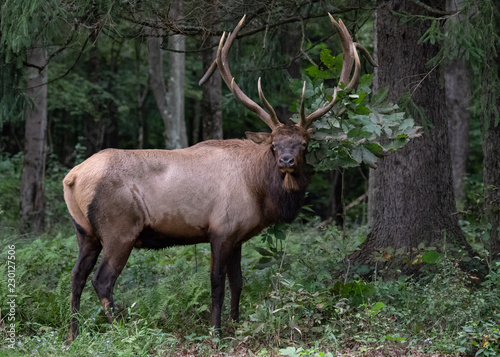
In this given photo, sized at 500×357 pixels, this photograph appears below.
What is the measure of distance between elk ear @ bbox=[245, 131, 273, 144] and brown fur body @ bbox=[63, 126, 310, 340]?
0.04 ft

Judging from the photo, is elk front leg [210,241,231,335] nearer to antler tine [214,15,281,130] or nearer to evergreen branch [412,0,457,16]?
antler tine [214,15,281,130]

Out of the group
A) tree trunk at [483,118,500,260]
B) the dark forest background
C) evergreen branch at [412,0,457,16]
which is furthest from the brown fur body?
tree trunk at [483,118,500,260]

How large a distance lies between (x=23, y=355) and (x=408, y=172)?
4.66 metres

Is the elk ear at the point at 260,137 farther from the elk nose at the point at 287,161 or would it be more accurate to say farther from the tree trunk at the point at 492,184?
the tree trunk at the point at 492,184

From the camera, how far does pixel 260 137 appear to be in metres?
6.68

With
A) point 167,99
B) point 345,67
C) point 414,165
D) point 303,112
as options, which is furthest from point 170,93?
point 303,112

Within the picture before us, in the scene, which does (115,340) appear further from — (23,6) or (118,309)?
(23,6)

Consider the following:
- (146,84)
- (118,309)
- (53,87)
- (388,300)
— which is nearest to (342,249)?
(388,300)

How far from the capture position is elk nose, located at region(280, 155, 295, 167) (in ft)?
20.0

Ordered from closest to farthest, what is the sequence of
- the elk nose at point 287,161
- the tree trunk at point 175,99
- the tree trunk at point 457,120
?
the elk nose at point 287,161, the tree trunk at point 175,99, the tree trunk at point 457,120

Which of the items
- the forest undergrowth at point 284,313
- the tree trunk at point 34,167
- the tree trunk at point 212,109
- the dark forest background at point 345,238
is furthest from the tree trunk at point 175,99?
the forest undergrowth at point 284,313

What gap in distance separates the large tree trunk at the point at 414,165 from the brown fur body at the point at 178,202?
4.86 feet

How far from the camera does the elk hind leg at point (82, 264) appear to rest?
20.8 ft

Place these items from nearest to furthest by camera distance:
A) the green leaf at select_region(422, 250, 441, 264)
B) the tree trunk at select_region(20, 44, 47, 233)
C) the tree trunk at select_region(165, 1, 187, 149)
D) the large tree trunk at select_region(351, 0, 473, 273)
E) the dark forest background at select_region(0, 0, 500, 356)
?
1. the dark forest background at select_region(0, 0, 500, 356)
2. the green leaf at select_region(422, 250, 441, 264)
3. the large tree trunk at select_region(351, 0, 473, 273)
4. the tree trunk at select_region(20, 44, 47, 233)
5. the tree trunk at select_region(165, 1, 187, 149)
